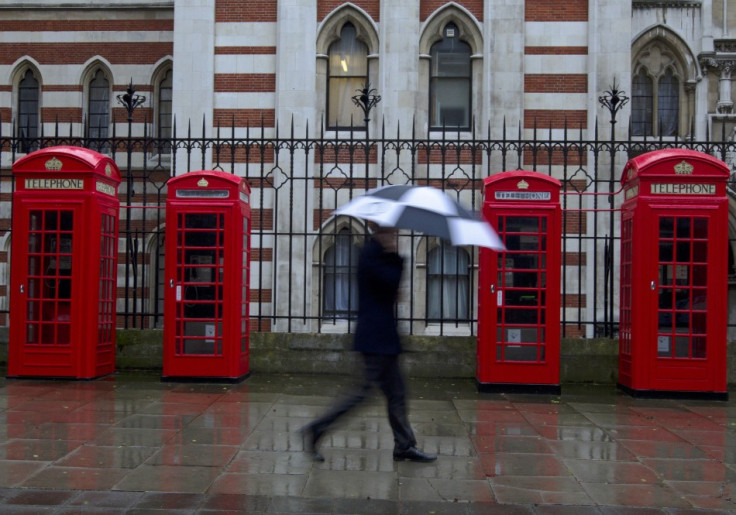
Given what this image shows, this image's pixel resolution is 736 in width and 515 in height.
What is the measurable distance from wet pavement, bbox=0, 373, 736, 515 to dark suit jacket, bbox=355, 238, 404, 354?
902 mm

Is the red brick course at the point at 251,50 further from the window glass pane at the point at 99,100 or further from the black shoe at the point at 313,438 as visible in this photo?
the black shoe at the point at 313,438

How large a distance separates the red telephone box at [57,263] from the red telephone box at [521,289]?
4.67m

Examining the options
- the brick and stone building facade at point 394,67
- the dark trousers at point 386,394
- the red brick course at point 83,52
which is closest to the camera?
the dark trousers at point 386,394

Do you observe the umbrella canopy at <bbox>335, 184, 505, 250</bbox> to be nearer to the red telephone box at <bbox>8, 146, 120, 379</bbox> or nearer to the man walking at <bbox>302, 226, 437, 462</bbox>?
the man walking at <bbox>302, 226, 437, 462</bbox>

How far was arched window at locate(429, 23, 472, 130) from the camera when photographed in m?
18.1

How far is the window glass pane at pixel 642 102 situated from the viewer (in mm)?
20500

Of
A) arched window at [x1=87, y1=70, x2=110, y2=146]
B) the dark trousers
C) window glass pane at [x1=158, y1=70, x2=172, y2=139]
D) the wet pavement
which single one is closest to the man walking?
the dark trousers

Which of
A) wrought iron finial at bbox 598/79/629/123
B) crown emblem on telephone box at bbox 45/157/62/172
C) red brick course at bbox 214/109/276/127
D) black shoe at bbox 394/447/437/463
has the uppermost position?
red brick course at bbox 214/109/276/127

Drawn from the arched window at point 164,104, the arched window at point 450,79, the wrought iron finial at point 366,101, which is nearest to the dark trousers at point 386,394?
the wrought iron finial at point 366,101

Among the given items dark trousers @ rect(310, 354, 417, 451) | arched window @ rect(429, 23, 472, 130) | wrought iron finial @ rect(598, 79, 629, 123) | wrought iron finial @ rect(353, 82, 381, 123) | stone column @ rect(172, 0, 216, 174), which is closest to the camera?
dark trousers @ rect(310, 354, 417, 451)

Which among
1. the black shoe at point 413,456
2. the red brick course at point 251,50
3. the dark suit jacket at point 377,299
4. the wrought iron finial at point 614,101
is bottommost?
the black shoe at point 413,456

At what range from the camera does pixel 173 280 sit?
1016cm

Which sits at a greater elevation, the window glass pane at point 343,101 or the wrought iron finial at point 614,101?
the window glass pane at point 343,101

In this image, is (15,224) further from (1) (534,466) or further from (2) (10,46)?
(2) (10,46)
